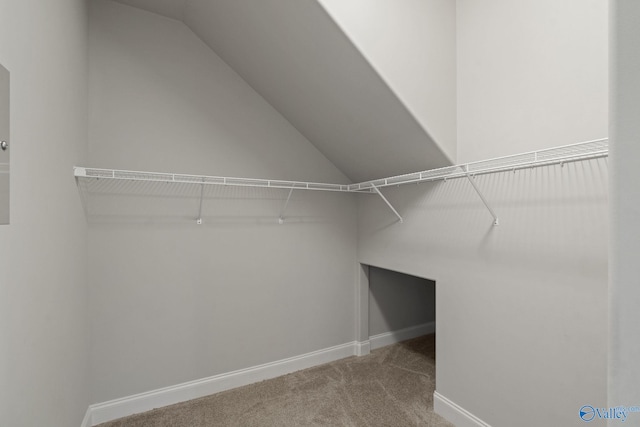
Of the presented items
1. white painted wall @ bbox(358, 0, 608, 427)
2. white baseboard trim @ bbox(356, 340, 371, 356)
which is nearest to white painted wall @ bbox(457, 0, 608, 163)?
white painted wall @ bbox(358, 0, 608, 427)

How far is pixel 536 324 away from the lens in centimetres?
150

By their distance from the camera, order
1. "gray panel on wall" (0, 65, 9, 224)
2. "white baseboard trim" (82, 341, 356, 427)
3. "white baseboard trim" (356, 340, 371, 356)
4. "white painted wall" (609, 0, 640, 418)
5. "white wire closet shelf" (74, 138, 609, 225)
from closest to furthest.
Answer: "white painted wall" (609, 0, 640, 418) < "gray panel on wall" (0, 65, 9, 224) < "white wire closet shelf" (74, 138, 609, 225) < "white baseboard trim" (82, 341, 356, 427) < "white baseboard trim" (356, 340, 371, 356)

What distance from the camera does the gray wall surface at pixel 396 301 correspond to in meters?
2.98

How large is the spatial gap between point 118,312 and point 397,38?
2379 millimetres

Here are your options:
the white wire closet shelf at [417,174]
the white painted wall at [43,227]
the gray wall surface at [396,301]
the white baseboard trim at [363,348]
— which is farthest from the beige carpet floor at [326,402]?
the white wire closet shelf at [417,174]

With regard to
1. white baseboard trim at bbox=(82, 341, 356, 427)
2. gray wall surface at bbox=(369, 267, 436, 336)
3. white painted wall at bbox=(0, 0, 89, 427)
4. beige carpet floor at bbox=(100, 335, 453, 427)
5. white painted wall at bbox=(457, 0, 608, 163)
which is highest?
white painted wall at bbox=(457, 0, 608, 163)

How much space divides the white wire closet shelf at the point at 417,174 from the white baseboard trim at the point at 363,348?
1299 mm

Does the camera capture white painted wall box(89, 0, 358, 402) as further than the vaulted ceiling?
Yes

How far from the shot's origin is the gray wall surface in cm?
298

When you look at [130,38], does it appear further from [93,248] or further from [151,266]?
[151,266]

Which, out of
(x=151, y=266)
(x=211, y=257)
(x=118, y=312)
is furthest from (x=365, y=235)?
(x=118, y=312)

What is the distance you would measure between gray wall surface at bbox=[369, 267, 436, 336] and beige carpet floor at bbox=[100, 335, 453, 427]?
44 cm

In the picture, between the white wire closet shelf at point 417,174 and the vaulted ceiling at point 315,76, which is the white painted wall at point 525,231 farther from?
the vaulted ceiling at point 315,76

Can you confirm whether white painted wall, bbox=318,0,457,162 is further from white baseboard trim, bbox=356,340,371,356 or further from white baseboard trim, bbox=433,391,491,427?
white baseboard trim, bbox=356,340,371,356
